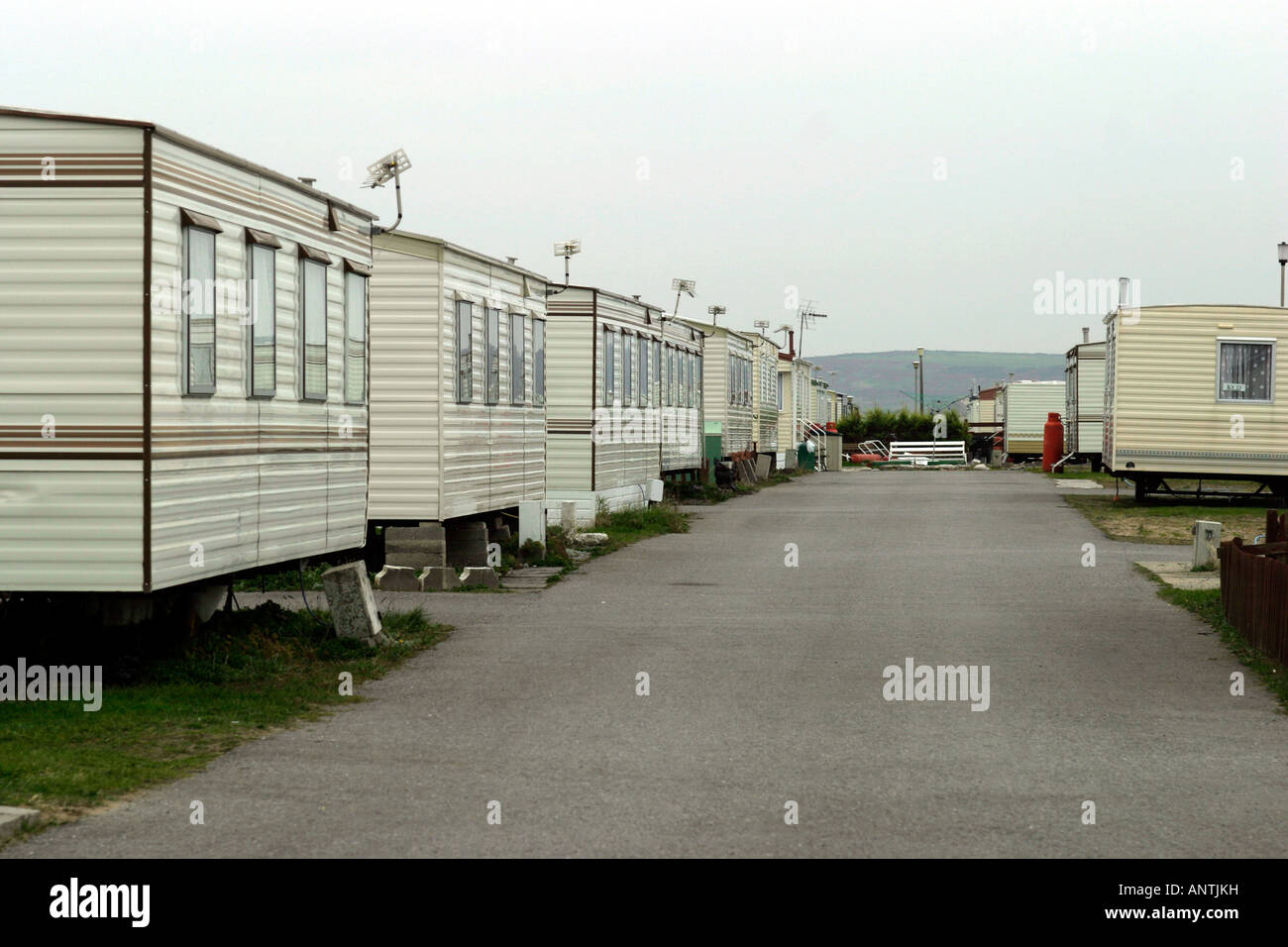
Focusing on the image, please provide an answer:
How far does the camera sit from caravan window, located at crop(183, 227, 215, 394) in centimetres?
898

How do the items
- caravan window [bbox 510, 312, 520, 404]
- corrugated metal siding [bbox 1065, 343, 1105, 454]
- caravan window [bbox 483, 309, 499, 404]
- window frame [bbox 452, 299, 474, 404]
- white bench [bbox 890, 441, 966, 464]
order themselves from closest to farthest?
1. window frame [bbox 452, 299, 474, 404]
2. caravan window [bbox 483, 309, 499, 404]
3. caravan window [bbox 510, 312, 520, 404]
4. corrugated metal siding [bbox 1065, 343, 1105, 454]
5. white bench [bbox 890, 441, 966, 464]

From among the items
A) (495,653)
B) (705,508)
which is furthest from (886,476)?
(495,653)

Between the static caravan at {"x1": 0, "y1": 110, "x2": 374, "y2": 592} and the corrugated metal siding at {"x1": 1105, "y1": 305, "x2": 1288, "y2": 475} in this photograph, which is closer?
the static caravan at {"x1": 0, "y1": 110, "x2": 374, "y2": 592}

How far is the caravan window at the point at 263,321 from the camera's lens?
9.97 meters

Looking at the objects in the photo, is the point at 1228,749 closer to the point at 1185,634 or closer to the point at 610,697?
the point at 610,697

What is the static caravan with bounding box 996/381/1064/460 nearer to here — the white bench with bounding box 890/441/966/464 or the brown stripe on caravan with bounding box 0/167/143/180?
the white bench with bounding box 890/441/966/464

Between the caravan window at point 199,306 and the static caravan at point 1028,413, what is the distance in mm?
51335

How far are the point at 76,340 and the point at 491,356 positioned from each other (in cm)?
853

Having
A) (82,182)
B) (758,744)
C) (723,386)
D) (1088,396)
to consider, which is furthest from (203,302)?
(1088,396)

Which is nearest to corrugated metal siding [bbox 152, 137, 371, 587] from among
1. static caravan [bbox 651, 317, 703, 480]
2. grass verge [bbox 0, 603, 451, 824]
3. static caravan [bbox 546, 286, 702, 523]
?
grass verge [bbox 0, 603, 451, 824]

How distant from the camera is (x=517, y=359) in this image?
17984 mm

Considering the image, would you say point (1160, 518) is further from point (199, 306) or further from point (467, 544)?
point (199, 306)

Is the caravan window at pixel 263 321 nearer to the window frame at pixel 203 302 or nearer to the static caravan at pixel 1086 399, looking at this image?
the window frame at pixel 203 302

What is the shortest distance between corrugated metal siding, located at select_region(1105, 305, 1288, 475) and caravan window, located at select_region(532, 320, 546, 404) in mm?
11373
